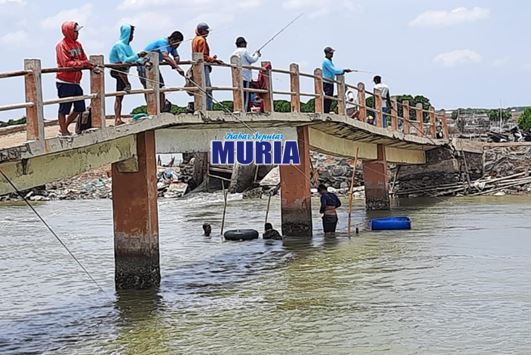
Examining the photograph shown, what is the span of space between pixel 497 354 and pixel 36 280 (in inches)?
386

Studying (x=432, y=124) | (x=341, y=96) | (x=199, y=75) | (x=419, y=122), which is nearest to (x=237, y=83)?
(x=199, y=75)

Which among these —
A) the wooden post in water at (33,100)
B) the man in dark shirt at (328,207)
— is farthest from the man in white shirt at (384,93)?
the wooden post in water at (33,100)

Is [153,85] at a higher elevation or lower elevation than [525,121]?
lower

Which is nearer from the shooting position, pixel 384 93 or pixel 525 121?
pixel 384 93

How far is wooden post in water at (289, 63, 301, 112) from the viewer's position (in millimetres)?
20087

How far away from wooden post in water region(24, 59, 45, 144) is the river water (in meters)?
2.62

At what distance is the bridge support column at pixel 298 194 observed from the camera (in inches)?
830

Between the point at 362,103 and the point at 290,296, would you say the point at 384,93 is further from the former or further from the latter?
the point at 290,296

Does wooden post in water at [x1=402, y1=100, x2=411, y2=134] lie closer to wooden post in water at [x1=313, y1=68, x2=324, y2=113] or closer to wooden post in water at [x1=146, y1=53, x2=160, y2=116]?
wooden post in water at [x1=313, y1=68, x2=324, y2=113]

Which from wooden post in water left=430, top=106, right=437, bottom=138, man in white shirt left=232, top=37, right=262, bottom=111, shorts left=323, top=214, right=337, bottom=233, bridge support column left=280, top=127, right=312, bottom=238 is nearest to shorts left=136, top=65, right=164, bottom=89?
man in white shirt left=232, top=37, right=262, bottom=111

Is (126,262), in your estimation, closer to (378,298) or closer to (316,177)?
(378,298)

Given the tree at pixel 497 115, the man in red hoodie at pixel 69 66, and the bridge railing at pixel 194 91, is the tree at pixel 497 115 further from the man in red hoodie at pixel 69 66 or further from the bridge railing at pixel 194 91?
the man in red hoodie at pixel 69 66

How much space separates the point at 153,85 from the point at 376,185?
1686 centimetres

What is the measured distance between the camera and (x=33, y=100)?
10.9 m
